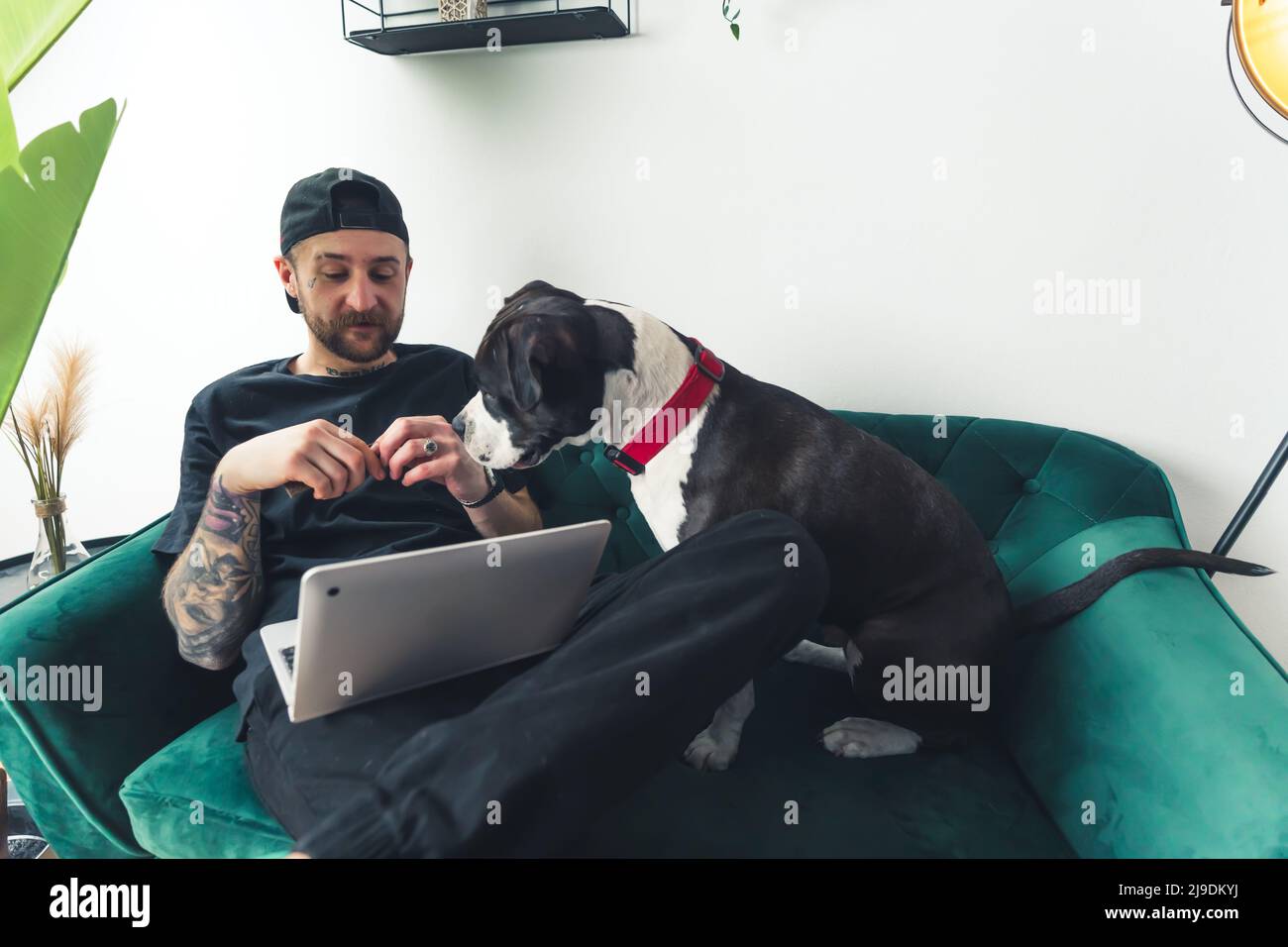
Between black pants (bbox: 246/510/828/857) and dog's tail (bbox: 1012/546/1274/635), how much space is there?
48 cm

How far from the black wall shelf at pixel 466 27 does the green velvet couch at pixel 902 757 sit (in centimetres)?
117

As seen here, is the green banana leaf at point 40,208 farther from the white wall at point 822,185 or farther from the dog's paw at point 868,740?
the dog's paw at point 868,740

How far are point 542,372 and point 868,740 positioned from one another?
758 mm

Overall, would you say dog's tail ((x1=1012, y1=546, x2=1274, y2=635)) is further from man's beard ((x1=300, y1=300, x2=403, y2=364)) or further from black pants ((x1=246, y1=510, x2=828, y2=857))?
man's beard ((x1=300, y1=300, x2=403, y2=364))

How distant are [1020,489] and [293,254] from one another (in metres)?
1.47

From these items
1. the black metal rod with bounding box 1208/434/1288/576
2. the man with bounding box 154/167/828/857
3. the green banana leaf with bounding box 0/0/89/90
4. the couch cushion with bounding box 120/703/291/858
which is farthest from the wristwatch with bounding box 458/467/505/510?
the black metal rod with bounding box 1208/434/1288/576

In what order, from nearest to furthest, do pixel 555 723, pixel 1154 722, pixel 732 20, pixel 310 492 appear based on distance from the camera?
1. pixel 555 723
2. pixel 1154 722
3. pixel 310 492
4. pixel 732 20

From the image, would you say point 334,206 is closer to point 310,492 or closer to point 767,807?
point 310,492

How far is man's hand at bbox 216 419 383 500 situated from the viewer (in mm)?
1123

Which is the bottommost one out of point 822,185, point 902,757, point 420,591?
point 902,757

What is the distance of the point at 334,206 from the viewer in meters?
1.42

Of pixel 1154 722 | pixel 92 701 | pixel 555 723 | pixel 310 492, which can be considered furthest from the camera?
pixel 310 492

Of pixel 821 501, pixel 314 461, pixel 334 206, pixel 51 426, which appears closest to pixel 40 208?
pixel 314 461
